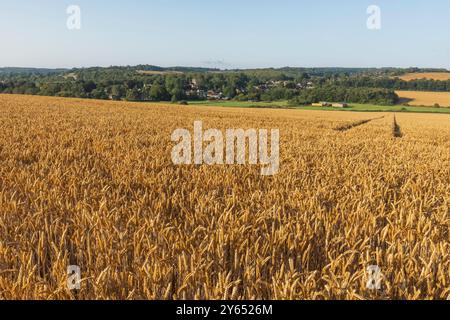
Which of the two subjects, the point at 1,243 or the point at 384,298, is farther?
the point at 1,243

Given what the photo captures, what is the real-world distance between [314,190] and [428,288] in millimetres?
2703

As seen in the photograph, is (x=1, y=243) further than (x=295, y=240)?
No

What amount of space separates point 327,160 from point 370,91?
89.9 metres

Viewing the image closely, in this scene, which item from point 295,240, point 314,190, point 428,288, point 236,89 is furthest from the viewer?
point 236,89

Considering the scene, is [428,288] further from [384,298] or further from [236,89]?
[236,89]

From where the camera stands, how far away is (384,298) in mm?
2387
